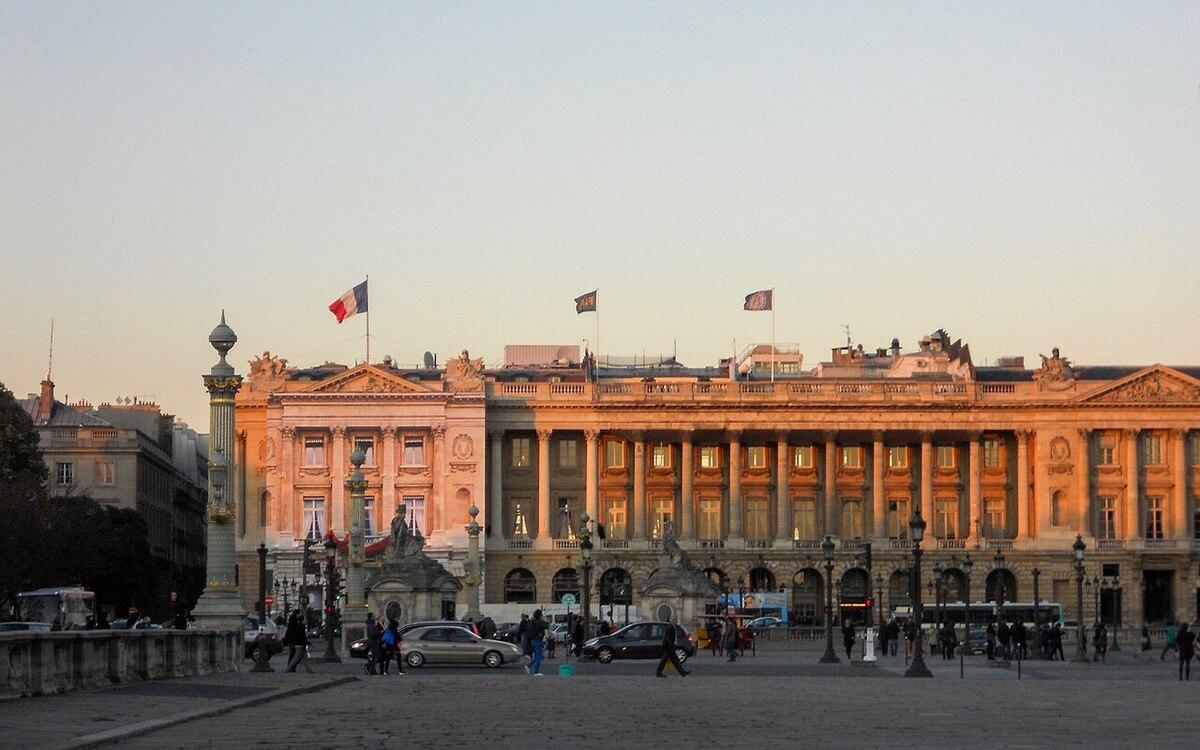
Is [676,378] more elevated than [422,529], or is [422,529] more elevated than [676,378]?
[676,378]

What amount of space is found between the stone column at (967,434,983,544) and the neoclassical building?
0.44 feet

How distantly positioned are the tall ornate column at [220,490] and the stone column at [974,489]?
3774 inches

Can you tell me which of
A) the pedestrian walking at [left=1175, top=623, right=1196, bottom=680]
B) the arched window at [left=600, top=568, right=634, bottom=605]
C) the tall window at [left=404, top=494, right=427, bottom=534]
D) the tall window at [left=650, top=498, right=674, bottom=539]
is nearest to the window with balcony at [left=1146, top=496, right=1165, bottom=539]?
the tall window at [left=650, top=498, right=674, bottom=539]

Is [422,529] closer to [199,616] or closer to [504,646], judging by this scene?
[504,646]

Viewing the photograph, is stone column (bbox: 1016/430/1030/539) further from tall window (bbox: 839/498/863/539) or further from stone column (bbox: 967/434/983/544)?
tall window (bbox: 839/498/863/539)

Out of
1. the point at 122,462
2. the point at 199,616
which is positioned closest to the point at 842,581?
the point at 122,462

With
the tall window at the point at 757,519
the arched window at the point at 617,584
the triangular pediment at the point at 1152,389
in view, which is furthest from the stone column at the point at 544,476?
the triangular pediment at the point at 1152,389

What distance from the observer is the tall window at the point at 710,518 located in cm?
14850

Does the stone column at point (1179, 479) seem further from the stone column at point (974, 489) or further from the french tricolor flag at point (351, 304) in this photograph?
the french tricolor flag at point (351, 304)

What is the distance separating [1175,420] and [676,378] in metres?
29.6

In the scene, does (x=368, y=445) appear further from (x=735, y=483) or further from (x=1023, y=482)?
(x=1023, y=482)

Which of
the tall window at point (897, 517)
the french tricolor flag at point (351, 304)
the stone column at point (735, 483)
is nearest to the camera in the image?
the french tricolor flag at point (351, 304)

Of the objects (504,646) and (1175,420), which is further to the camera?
(1175,420)

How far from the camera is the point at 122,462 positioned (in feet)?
466
